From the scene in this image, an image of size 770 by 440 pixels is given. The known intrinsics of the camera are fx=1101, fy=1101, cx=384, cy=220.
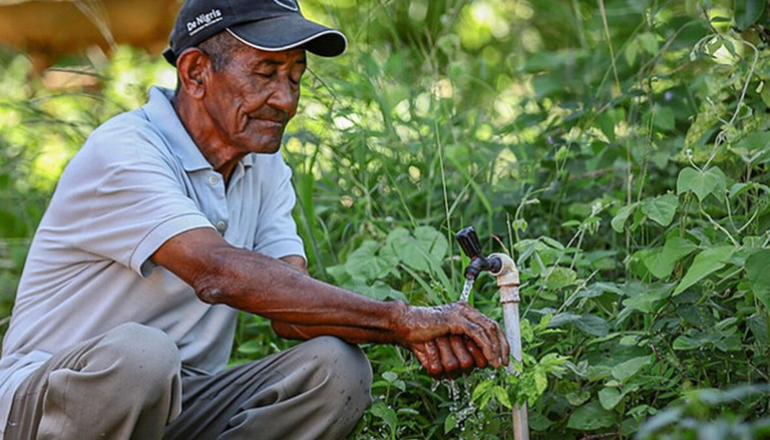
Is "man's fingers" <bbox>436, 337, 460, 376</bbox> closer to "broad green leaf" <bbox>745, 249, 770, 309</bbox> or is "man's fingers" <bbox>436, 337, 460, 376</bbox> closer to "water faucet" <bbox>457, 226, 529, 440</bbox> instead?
"water faucet" <bbox>457, 226, 529, 440</bbox>

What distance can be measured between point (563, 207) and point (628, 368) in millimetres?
1104

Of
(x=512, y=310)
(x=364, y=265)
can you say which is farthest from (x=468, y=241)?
(x=364, y=265)

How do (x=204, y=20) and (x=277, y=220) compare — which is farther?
(x=277, y=220)

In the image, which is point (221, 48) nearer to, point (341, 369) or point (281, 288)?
point (281, 288)

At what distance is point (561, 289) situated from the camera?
2988 mm

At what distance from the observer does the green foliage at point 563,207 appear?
8.63ft

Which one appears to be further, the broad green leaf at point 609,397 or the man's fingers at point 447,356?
the broad green leaf at point 609,397

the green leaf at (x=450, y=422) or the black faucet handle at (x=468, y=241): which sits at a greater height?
the black faucet handle at (x=468, y=241)

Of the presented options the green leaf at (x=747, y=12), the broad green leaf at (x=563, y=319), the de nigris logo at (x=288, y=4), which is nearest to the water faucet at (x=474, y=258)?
the broad green leaf at (x=563, y=319)

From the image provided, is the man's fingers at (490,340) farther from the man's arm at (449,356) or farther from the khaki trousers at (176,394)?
the khaki trousers at (176,394)

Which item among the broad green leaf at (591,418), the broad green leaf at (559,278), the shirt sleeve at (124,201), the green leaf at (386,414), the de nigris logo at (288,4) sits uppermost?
the de nigris logo at (288,4)

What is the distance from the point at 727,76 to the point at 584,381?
994 millimetres

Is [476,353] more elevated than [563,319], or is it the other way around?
[476,353]

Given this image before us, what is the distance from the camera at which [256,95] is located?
110 inches
